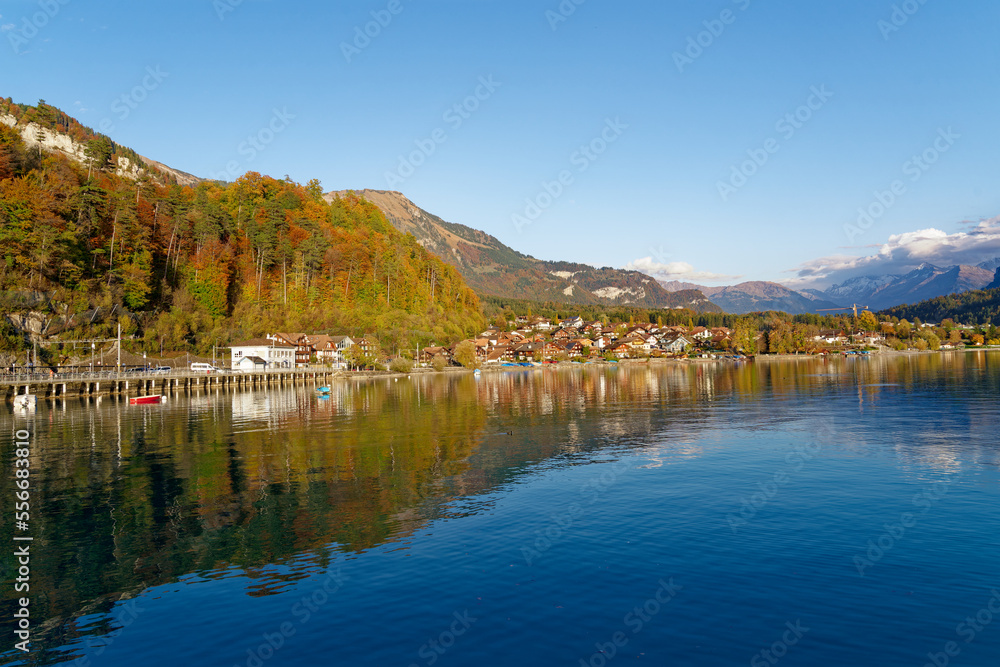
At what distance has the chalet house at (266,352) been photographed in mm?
101812

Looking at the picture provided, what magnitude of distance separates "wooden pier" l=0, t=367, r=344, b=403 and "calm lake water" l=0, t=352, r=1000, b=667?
3675 centimetres

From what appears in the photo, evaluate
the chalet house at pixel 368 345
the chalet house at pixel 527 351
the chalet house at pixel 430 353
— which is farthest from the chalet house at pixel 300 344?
the chalet house at pixel 527 351

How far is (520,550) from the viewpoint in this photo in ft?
52.3

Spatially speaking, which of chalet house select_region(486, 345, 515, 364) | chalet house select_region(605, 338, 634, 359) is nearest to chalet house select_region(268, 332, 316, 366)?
chalet house select_region(486, 345, 515, 364)

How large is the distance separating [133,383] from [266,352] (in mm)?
28941

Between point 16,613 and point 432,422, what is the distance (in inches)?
1236

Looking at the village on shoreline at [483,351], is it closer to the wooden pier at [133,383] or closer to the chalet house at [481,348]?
the chalet house at [481,348]

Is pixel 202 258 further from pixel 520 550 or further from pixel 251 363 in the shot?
pixel 520 550

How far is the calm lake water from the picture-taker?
11.1 m

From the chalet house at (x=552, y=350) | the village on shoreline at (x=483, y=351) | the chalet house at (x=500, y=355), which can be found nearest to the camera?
the village on shoreline at (x=483, y=351)

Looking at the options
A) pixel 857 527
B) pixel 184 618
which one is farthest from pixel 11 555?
pixel 857 527

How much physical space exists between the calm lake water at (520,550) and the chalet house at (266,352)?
→ 2707 inches

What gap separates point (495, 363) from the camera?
511ft

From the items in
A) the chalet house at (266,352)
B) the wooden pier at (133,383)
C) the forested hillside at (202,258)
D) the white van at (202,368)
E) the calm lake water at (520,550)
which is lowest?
the calm lake water at (520,550)
